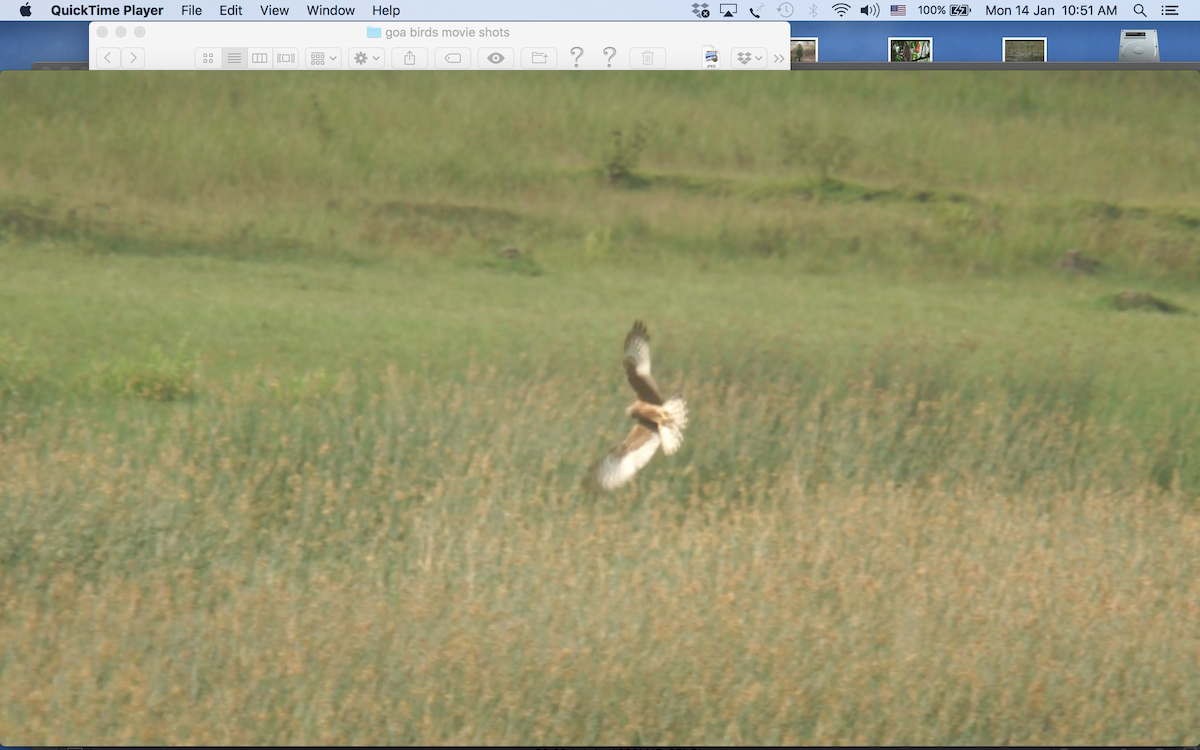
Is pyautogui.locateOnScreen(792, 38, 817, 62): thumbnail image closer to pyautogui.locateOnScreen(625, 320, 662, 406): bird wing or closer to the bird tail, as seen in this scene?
pyautogui.locateOnScreen(625, 320, 662, 406): bird wing

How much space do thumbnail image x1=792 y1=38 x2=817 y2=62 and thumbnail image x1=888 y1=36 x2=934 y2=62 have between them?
1.09 feet

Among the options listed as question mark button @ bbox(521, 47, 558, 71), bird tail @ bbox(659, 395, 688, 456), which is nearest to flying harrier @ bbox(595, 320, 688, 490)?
bird tail @ bbox(659, 395, 688, 456)

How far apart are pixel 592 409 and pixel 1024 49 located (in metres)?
3.34

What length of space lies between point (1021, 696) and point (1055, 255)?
28.8 ft

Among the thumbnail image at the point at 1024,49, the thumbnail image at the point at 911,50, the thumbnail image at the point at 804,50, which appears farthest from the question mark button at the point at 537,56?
the thumbnail image at the point at 1024,49

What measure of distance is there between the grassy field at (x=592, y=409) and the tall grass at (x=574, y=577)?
0.02 meters

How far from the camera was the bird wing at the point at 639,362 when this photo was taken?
5281 millimetres

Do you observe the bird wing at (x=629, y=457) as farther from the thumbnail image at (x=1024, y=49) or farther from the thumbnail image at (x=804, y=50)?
the thumbnail image at (x=1024, y=49)

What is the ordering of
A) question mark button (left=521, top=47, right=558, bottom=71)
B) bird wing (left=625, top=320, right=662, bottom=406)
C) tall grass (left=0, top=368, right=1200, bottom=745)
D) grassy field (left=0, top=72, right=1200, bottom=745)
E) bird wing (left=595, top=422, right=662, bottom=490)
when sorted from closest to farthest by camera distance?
tall grass (left=0, top=368, right=1200, bottom=745), grassy field (left=0, top=72, right=1200, bottom=745), question mark button (left=521, top=47, right=558, bottom=71), bird wing (left=625, top=320, right=662, bottom=406), bird wing (left=595, top=422, right=662, bottom=490)

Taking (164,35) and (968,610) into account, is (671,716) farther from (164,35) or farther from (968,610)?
(164,35)

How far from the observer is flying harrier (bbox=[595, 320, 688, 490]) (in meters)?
5.32

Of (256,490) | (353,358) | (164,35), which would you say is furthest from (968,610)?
(353,358)

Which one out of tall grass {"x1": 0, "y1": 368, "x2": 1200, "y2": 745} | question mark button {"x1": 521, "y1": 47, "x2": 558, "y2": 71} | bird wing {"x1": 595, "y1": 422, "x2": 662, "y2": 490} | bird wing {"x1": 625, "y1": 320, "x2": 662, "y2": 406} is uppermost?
question mark button {"x1": 521, "y1": 47, "x2": 558, "y2": 71}

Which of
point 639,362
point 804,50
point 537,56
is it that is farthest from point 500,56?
point 639,362
